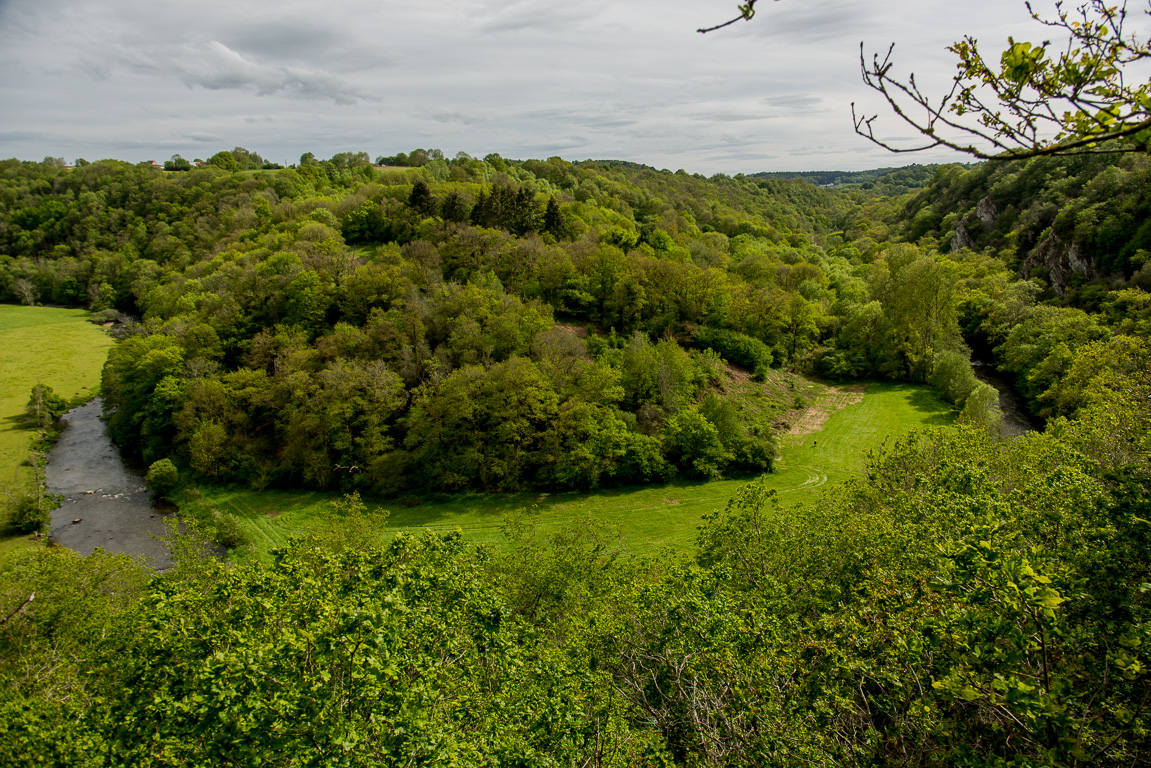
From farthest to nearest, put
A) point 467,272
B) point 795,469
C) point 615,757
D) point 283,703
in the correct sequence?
1. point 467,272
2. point 795,469
3. point 615,757
4. point 283,703

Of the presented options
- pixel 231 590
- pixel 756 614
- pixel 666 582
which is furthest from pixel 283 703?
pixel 666 582

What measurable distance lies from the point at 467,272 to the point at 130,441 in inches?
1277

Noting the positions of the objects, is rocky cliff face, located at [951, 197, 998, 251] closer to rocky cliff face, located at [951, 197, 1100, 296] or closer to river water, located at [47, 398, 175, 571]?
rocky cliff face, located at [951, 197, 1100, 296]

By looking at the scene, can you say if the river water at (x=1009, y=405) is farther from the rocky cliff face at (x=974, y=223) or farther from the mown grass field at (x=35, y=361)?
the mown grass field at (x=35, y=361)

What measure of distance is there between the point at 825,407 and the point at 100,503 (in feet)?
191

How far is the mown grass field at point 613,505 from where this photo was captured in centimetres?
3259

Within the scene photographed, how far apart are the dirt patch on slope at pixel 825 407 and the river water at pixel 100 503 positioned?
45239 mm

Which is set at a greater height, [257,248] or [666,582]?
[257,248]

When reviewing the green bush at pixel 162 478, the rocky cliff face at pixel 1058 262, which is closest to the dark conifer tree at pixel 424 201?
the green bush at pixel 162 478

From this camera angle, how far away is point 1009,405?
45812mm

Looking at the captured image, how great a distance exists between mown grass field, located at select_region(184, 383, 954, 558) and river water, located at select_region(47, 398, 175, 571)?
4.05 metres

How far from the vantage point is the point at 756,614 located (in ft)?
37.5

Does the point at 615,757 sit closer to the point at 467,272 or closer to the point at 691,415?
the point at 691,415

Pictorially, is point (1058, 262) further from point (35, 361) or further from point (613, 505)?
point (35, 361)
